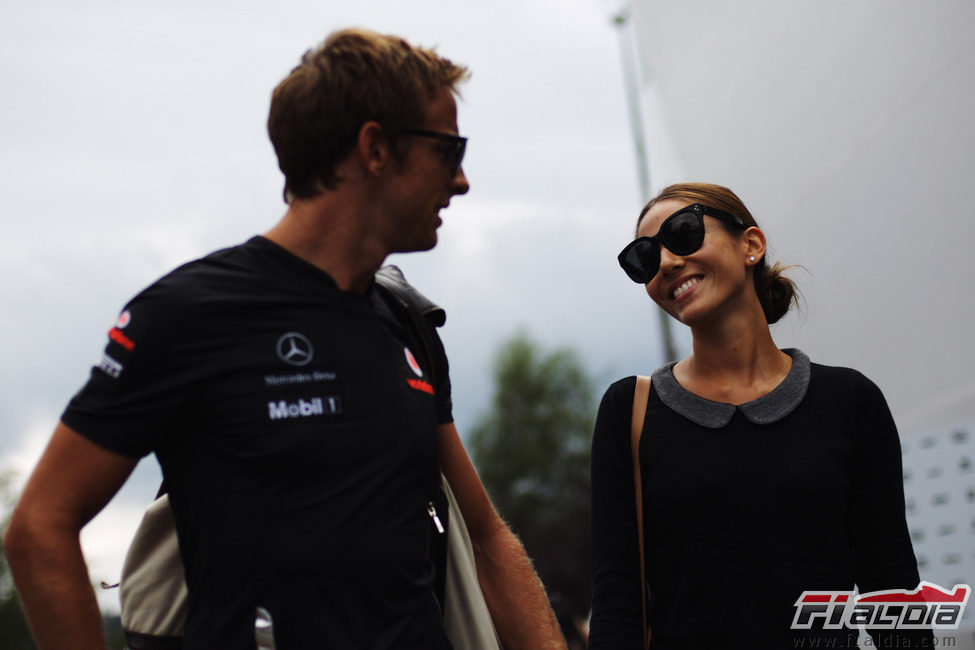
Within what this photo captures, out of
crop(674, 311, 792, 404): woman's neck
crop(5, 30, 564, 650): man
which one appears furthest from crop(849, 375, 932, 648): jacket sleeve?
crop(5, 30, 564, 650): man

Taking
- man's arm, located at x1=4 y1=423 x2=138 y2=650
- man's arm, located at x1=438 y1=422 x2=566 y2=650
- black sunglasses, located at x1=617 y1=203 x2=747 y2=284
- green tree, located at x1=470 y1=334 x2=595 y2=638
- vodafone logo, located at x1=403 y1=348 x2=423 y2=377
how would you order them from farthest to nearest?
green tree, located at x1=470 y1=334 x2=595 y2=638 < black sunglasses, located at x1=617 y1=203 x2=747 y2=284 < man's arm, located at x1=438 y1=422 x2=566 y2=650 < vodafone logo, located at x1=403 y1=348 x2=423 y2=377 < man's arm, located at x1=4 y1=423 x2=138 y2=650

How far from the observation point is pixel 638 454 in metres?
2.88

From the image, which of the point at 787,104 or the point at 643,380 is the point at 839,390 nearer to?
the point at 643,380

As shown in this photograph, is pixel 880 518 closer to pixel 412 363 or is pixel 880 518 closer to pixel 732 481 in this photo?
pixel 732 481

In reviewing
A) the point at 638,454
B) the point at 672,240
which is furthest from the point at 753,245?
the point at 638,454

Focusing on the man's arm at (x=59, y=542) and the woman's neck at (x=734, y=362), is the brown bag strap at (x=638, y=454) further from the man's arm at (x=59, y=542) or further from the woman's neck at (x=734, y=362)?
the man's arm at (x=59, y=542)

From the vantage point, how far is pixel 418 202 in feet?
7.76

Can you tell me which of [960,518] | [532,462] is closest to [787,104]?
[960,518]

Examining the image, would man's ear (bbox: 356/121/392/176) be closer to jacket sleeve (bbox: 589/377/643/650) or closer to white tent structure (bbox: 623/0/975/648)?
jacket sleeve (bbox: 589/377/643/650)

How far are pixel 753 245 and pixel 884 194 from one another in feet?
12.6

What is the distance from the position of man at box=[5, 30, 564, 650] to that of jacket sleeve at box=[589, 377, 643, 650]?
63cm

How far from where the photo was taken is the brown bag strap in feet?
9.20

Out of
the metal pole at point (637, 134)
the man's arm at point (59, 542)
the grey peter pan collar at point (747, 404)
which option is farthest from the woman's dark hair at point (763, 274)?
the metal pole at point (637, 134)

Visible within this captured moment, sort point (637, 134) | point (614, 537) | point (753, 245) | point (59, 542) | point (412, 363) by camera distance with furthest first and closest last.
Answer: point (637, 134)
point (753, 245)
point (614, 537)
point (412, 363)
point (59, 542)
